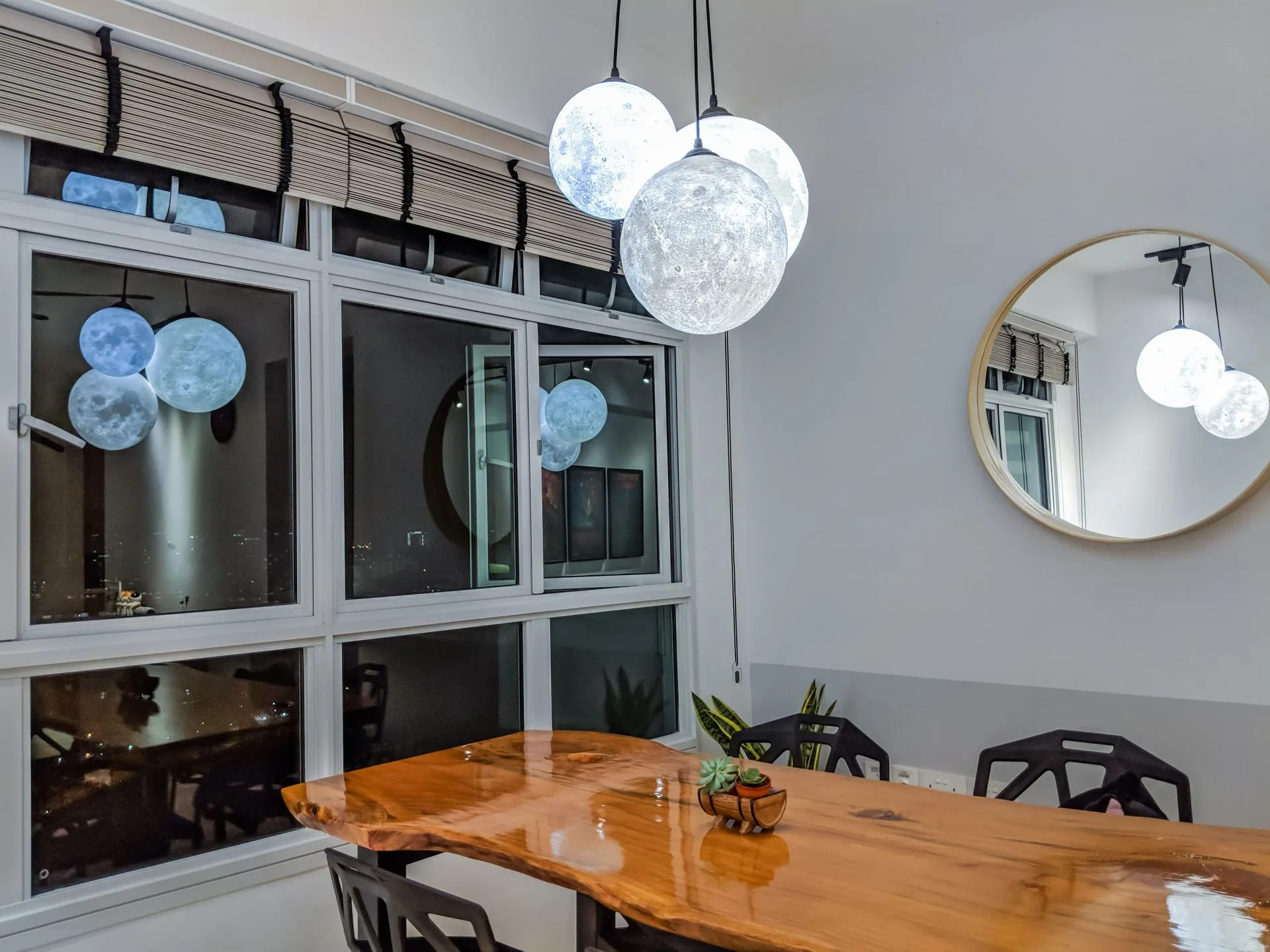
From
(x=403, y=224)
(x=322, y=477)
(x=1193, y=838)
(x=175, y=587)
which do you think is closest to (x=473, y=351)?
(x=403, y=224)

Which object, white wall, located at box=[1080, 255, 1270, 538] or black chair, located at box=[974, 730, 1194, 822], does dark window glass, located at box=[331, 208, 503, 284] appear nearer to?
white wall, located at box=[1080, 255, 1270, 538]

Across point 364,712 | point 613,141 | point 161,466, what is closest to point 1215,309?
point 613,141

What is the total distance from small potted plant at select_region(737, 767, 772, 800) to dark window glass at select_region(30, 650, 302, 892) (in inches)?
52.2

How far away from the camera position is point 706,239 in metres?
1.56

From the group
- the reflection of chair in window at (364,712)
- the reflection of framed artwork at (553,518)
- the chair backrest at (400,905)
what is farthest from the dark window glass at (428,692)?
the chair backrest at (400,905)

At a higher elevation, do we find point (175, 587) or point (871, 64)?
point (871, 64)

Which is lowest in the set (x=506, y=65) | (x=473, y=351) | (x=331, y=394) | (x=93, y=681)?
(x=93, y=681)

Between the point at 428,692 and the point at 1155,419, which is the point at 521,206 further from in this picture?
the point at 1155,419

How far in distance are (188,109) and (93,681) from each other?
1.41 metres

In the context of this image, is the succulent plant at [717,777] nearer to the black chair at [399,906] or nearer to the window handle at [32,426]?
the black chair at [399,906]

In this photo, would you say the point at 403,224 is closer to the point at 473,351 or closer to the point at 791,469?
the point at 473,351

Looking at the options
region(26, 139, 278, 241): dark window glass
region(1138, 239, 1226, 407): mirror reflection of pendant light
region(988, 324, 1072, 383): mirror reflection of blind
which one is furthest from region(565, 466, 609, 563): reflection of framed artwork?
region(1138, 239, 1226, 407): mirror reflection of pendant light

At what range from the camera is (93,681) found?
2166 mm

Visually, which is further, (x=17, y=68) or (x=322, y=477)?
(x=322, y=477)
